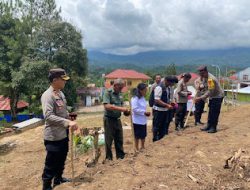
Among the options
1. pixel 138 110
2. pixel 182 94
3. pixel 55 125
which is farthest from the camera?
pixel 182 94

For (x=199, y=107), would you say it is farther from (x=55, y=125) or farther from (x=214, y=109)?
(x=55, y=125)

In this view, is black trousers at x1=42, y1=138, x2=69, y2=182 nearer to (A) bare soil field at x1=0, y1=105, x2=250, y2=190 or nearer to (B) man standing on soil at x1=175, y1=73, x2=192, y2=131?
(A) bare soil field at x1=0, y1=105, x2=250, y2=190

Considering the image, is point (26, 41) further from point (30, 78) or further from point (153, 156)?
point (153, 156)

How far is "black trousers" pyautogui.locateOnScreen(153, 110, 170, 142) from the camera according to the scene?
801 cm

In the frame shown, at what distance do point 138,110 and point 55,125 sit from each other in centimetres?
256

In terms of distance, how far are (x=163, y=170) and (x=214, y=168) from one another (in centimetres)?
84

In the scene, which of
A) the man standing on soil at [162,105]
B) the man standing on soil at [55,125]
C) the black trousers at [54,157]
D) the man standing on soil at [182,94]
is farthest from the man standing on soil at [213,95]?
the black trousers at [54,157]

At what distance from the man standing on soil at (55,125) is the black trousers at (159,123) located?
10.2ft

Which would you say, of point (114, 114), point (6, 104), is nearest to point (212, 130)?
point (114, 114)

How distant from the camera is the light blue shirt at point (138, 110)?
7.25 m

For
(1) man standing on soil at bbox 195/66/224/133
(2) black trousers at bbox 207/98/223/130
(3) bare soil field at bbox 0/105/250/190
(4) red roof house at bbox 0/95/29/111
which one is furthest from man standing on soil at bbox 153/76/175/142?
(4) red roof house at bbox 0/95/29/111

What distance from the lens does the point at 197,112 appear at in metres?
10.3

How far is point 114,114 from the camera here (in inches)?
259

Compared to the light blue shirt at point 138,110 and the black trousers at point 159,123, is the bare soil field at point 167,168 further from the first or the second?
the light blue shirt at point 138,110
